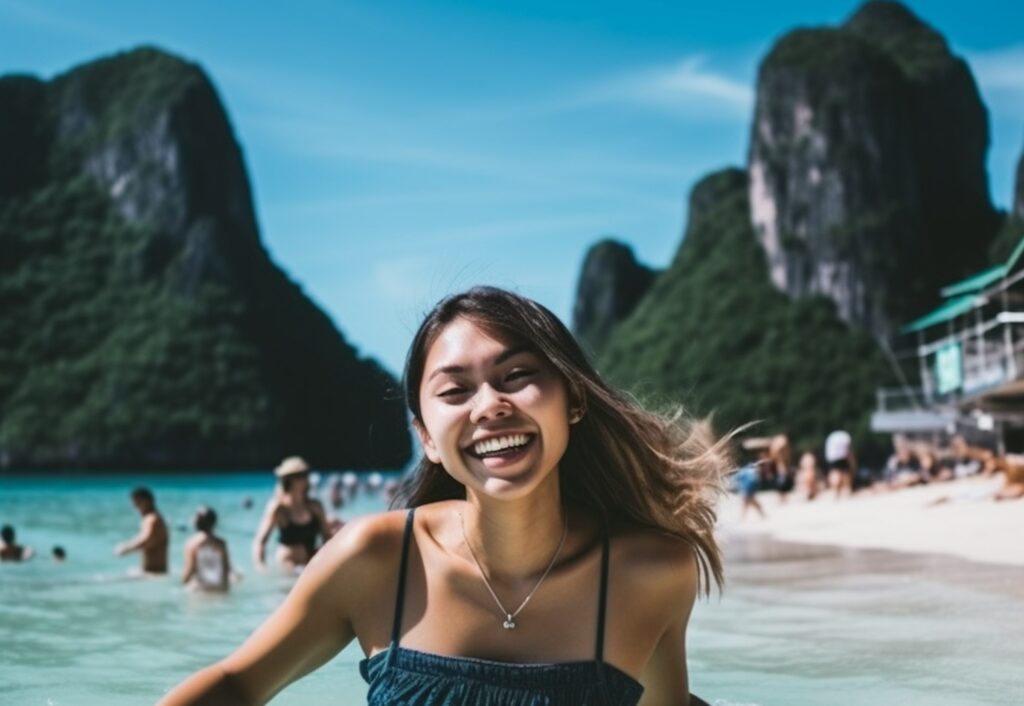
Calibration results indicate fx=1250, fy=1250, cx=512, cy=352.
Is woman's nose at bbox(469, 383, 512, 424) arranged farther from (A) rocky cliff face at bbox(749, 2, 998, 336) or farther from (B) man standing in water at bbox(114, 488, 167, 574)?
(A) rocky cliff face at bbox(749, 2, 998, 336)

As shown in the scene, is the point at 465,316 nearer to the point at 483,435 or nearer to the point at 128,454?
the point at 483,435

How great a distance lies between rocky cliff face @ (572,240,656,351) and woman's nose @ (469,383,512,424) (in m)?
127

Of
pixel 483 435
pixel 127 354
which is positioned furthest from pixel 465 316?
pixel 127 354

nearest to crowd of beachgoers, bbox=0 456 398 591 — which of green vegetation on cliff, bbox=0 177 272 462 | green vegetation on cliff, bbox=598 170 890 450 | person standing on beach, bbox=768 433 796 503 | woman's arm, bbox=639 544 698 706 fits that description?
woman's arm, bbox=639 544 698 706

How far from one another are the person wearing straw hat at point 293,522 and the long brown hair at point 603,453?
27.1 ft

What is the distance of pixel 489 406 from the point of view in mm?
2225

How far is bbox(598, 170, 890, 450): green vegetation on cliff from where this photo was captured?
74250mm

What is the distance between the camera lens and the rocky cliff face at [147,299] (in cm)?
11988

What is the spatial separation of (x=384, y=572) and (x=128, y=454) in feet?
394

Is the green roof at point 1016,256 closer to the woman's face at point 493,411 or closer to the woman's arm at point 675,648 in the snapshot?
the woman's arm at point 675,648

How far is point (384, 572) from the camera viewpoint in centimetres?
241

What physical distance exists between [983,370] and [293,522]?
2433 centimetres

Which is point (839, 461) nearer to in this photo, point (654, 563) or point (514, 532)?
point (654, 563)

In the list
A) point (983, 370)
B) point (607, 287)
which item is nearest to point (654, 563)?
point (983, 370)
